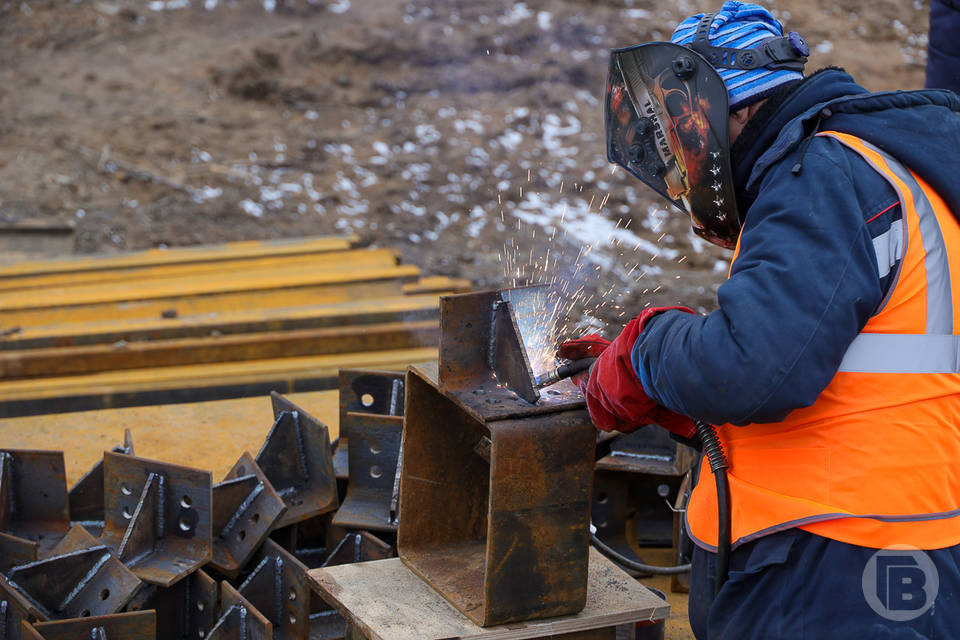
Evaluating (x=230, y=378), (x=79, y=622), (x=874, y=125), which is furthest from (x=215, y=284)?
(x=874, y=125)

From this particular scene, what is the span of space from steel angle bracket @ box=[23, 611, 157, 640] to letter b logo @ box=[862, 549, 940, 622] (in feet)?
5.39

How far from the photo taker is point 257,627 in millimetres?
2443

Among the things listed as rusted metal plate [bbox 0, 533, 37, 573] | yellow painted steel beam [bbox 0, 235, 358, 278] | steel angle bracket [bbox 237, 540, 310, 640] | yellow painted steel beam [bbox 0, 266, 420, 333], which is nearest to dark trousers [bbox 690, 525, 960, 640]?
steel angle bracket [bbox 237, 540, 310, 640]

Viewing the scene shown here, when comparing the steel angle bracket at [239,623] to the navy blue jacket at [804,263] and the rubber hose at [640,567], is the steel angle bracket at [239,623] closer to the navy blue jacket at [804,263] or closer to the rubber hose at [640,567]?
the rubber hose at [640,567]

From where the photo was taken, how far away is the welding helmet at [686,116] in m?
1.89

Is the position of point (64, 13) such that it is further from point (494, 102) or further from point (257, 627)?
point (257, 627)

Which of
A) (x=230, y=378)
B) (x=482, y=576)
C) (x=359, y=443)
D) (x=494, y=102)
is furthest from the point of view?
(x=494, y=102)

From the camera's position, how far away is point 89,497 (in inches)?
124

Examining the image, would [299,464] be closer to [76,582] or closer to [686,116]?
[76,582]

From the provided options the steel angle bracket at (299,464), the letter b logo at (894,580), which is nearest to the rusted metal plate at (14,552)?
the steel angle bracket at (299,464)

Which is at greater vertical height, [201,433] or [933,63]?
[933,63]

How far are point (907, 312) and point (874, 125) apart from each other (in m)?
0.33

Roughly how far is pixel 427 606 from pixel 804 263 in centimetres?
127

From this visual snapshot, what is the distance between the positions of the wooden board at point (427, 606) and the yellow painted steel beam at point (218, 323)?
215 centimetres
